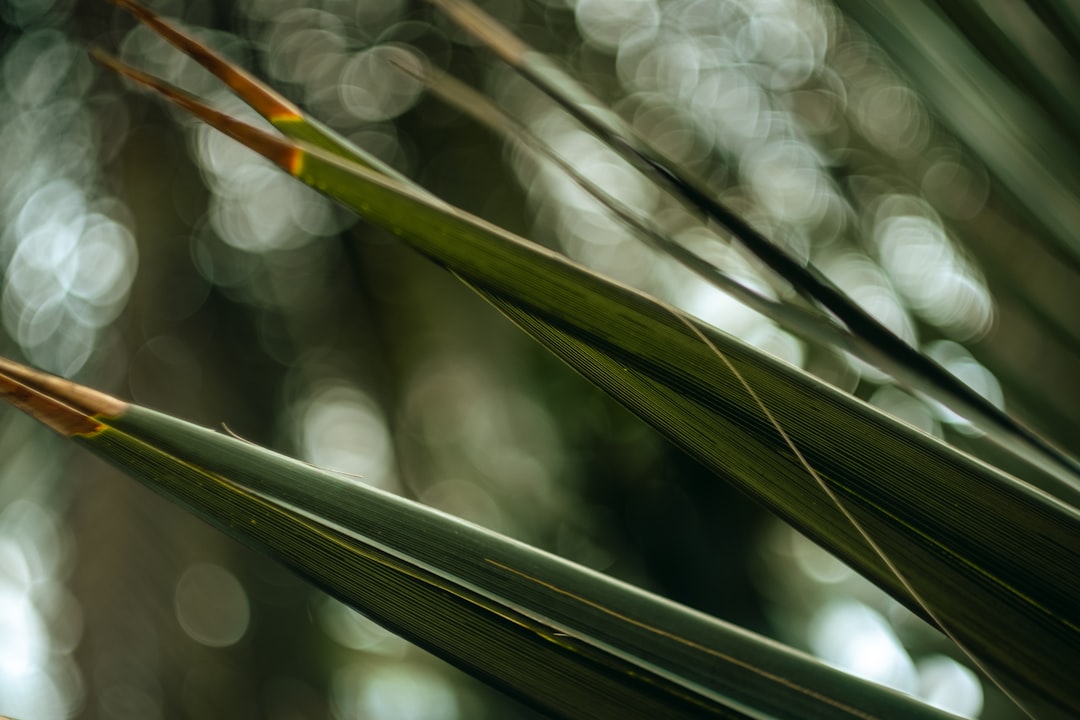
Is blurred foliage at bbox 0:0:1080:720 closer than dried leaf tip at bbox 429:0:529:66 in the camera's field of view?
No

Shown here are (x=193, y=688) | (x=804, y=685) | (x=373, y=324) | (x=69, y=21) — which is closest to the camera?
(x=804, y=685)

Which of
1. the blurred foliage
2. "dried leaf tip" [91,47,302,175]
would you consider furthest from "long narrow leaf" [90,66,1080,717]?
the blurred foliage

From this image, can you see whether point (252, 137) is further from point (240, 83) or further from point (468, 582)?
point (468, 582)

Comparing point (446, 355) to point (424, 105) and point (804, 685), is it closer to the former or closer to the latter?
point (424, 105)

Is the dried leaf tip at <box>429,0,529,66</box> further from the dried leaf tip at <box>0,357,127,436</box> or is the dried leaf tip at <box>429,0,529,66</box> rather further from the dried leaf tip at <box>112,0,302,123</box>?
the dried leaf tip at <box>0,357,127,436</box>

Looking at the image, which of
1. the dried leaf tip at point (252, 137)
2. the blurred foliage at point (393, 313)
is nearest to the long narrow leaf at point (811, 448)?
the dried leaf tip at point (252, 137)

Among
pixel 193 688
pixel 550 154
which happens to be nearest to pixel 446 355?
pixel 193 688

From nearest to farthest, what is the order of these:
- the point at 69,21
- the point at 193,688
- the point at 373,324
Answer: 1. the point at 193,688
2. the point at 69,21
3. the point at 373,324
